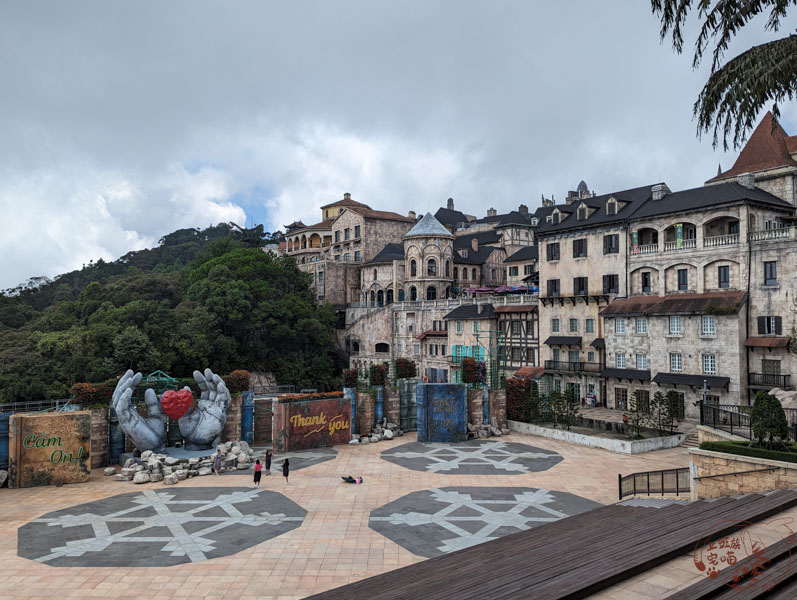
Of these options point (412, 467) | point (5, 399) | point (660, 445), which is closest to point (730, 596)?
point (412, 467)

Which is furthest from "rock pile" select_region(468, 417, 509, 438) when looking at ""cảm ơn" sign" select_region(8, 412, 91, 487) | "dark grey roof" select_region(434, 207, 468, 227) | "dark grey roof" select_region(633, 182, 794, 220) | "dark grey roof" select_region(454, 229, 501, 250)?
A: "dark grey roof" select_region(434, 207, 468, 227)

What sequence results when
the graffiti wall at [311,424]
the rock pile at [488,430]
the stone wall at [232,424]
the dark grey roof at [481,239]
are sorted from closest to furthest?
the graffiti wall at [311,424] < the stone wall at [232,424] < the rock pile at [488,430] < the dark grey roof at [481,239]

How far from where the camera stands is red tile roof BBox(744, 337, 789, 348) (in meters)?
37.0

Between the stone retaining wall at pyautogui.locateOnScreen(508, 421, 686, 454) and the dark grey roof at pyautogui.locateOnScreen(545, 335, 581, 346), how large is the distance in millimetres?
12596

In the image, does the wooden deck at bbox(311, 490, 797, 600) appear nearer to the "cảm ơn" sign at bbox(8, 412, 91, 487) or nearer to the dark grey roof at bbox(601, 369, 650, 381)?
the "cảm ơn" sign at bbox(8, 412, 91, 487)

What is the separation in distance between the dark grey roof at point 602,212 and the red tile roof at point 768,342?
1311 centimetres

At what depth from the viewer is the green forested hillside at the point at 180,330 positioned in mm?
50844

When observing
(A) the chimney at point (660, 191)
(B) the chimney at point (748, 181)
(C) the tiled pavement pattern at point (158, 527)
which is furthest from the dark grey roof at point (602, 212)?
(C) the tiled pavement pattern at point (158, 527)

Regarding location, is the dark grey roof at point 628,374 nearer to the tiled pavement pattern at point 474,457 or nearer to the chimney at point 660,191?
the tiled pavement pattern at point 474,457

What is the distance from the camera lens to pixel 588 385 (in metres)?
48.7

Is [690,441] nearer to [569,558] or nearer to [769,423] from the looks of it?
[769,423]

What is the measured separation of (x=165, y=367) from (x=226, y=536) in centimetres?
3861

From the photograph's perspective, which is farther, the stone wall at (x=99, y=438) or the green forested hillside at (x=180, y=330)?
the green forested hillside at (x=180, y=330)

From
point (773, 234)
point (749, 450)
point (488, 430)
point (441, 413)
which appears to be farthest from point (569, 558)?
point (773, 234)
